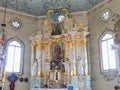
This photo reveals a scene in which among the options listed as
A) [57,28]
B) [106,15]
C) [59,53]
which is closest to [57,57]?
[59,53]

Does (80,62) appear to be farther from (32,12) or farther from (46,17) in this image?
(32,12)

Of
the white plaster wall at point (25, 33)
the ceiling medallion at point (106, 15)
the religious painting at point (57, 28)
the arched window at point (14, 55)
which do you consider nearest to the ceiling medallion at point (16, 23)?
the white plaster wall at point (25, 33)

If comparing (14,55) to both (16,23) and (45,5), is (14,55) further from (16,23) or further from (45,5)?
(45,5)

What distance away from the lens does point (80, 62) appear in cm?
1225

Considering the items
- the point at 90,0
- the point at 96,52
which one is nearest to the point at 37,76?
the point at 96,52

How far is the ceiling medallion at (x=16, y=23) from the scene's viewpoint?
1351 cm

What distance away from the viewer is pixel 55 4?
13.3 metres

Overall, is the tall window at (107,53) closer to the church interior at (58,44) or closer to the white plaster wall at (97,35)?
the church interior at (58,44)

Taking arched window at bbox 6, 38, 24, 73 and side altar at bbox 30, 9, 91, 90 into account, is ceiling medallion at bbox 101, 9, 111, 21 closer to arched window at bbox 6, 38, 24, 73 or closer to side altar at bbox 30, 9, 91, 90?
side altar at bbox 30, 9, 91, 90

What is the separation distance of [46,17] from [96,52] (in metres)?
4.91

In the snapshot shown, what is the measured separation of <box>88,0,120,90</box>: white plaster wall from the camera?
11.1 metres

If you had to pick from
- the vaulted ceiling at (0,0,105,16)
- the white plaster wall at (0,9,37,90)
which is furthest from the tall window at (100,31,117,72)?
the white plaster wall at (0,9,37,90)

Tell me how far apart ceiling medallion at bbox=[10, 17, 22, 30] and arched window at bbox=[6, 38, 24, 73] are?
3.28 feet

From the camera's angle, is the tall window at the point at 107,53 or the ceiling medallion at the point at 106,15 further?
the ceiling medallion at the point at 106,15
